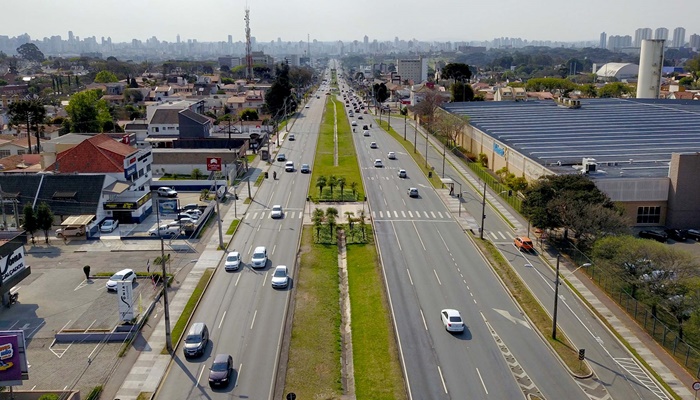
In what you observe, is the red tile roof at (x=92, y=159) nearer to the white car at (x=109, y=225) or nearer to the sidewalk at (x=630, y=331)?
the white car at (x=109, y=225)

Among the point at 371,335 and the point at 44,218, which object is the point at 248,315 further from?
the point at 44,218

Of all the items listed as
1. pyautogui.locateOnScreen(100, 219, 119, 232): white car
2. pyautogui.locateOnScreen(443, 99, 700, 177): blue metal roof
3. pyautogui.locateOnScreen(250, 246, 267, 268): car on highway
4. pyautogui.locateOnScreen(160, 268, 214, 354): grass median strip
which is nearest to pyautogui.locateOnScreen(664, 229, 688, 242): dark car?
pyautogui.locateOnScreen(443, 99, 700, 177): blue metal roof

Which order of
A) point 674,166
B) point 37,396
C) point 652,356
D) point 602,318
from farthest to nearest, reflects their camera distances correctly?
point 674,166 < point 602,318 < point 652,356 < point 37,396

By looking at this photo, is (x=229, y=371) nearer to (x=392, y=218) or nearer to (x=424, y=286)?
(x=424, y=286)

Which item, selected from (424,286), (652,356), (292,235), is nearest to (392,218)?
(292,235)

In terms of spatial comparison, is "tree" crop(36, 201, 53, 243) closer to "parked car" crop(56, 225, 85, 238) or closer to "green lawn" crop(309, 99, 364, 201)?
"parked car" crop(56, 225, 85, 238)

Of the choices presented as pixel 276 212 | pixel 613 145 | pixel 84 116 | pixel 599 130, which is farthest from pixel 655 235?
pixel 84 116

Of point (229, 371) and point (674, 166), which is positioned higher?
point (674, 166)
